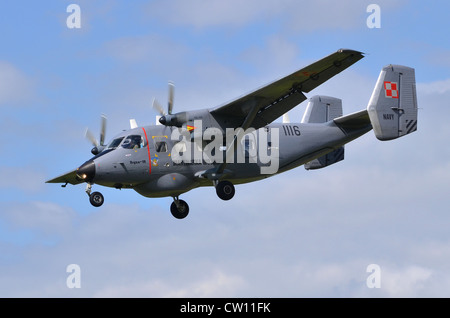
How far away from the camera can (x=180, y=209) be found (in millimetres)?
30984

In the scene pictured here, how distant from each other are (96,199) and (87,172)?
0.91 meters

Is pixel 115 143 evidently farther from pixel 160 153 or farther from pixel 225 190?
pixel 225 190

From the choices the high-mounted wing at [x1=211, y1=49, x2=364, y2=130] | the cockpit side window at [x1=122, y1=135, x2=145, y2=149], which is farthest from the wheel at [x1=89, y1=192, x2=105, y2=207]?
the high-mounted wing at [x1=211, y1=49, x2=364, y2=130]

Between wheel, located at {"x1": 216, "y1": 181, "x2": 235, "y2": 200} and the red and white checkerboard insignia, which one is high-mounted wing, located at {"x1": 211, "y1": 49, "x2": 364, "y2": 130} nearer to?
wheel, located at {"x1": 216, "y1": 181, "x2": 235, "y2": 200}

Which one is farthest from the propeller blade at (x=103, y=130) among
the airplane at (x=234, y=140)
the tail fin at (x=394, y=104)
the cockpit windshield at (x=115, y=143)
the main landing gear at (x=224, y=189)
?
the tail fin at (x=394, y=104)

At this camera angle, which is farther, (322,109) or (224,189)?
(322,109)

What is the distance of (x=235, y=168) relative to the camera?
30.2 metres

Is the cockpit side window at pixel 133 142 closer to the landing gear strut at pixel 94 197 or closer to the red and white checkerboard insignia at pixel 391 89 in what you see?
the landing gear strut at pixel 94 197

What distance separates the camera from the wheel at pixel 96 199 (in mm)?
28806

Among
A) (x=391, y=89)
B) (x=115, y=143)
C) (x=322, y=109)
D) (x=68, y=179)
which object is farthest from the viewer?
(x=322, y=109)

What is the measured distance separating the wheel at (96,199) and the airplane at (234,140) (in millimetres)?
19

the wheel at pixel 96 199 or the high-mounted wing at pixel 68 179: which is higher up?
the high-mounted wing at pixel 68 179

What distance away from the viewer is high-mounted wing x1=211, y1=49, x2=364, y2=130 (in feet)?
90.5

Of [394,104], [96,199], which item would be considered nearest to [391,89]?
[394,104]
